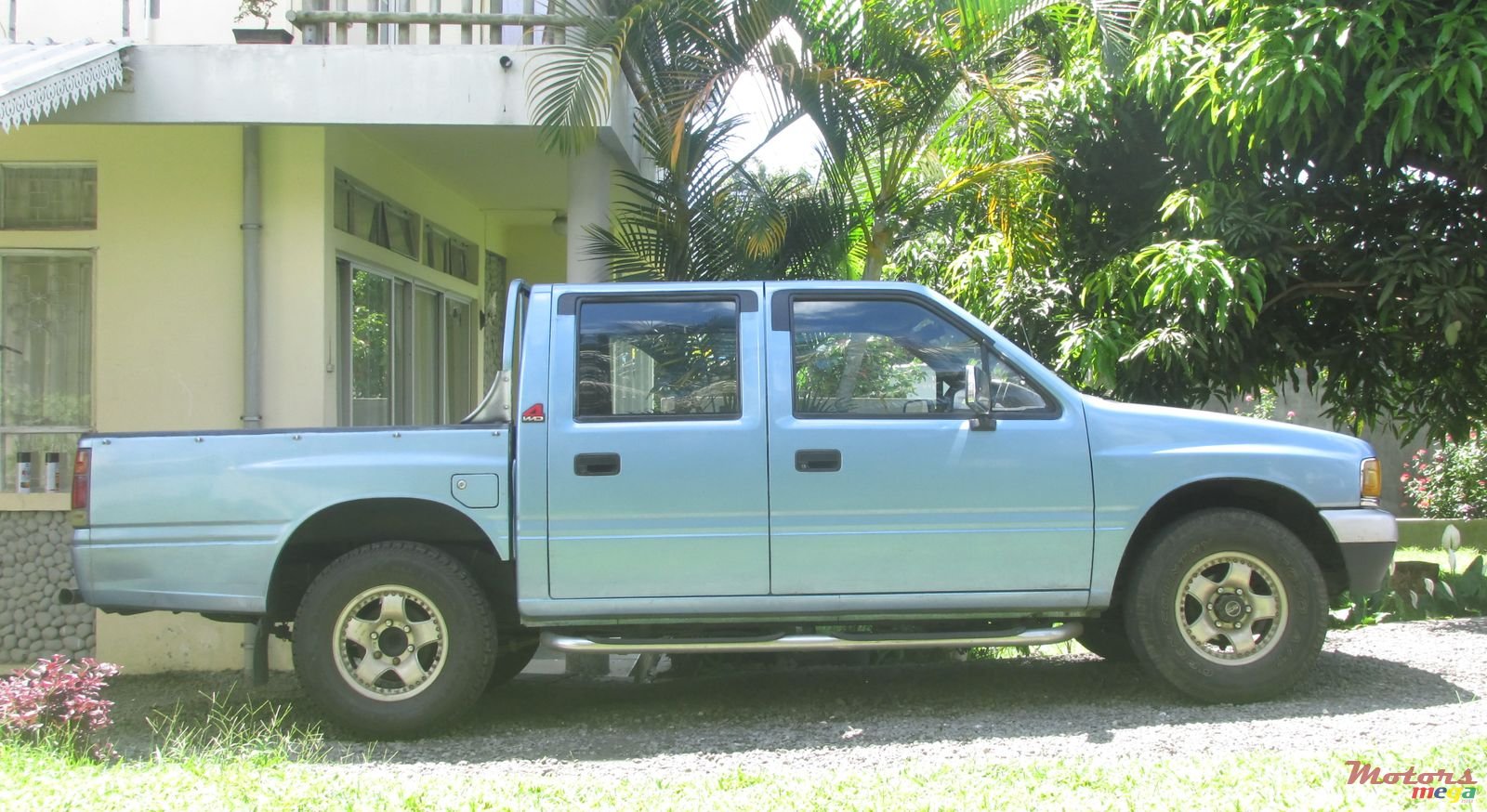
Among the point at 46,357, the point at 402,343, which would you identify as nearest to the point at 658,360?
the point at 46,357

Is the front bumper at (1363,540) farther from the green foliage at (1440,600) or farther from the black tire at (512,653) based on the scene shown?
the black tire at (512,653)

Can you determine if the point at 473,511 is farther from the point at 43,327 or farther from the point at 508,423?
the point at 43,327

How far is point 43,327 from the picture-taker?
7664 millimetres

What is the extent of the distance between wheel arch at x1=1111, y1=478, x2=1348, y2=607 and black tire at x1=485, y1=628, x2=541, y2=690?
107 inches

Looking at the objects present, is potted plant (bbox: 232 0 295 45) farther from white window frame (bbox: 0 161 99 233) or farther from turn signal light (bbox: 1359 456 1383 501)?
turn signal light (bbox: 1359 456 1383 501)

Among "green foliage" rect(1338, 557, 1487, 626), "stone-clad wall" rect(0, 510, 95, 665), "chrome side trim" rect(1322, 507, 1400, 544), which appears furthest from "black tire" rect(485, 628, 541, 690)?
"green foliage" rect(1338, 557, 1487, 626)

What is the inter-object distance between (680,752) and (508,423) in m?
1.61

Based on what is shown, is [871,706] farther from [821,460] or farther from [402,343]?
[402,343]

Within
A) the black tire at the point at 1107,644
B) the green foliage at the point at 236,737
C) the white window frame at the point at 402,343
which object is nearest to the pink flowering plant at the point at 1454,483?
the black tire at the point at 1107,644

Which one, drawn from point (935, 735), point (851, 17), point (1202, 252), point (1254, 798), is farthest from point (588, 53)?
point (1254, 798)

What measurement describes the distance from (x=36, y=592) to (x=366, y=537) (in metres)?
3.10

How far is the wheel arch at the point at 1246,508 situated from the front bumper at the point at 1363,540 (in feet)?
0.17

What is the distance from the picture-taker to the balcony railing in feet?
24.2

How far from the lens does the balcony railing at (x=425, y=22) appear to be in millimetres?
7379
